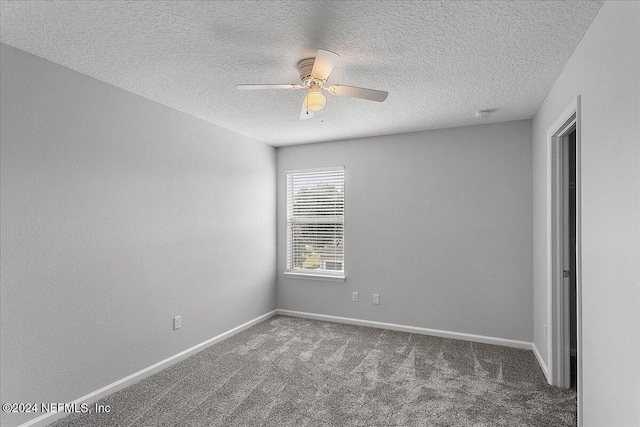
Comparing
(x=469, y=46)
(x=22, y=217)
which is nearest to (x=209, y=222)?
(x=22, y=217)

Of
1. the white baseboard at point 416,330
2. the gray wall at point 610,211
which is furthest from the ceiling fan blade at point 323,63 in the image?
the white baseboard at point 416,330

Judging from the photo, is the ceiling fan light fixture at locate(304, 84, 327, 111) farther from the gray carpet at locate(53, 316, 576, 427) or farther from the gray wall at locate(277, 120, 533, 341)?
the gray wall at locate(277, 120, 533, 341)

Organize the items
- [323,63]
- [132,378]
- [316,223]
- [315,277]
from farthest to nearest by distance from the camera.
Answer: [316,223] → [315,277] → [132,378] → [323,63]

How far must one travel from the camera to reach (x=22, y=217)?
7.33 ft

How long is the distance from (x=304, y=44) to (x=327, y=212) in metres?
2.89

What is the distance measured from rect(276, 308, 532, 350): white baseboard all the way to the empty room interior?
0.08 feet

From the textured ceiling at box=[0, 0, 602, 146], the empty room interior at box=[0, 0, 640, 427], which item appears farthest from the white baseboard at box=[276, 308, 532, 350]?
the textured ceiling at box=[0, 0, 602, 146]

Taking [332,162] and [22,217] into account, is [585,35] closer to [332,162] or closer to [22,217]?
→ [332,162]

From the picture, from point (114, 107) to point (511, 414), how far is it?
381 cm

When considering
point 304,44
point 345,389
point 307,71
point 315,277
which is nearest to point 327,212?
point 315,277

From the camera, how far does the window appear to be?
4.72m

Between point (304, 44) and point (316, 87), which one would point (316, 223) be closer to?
point (316, 87)

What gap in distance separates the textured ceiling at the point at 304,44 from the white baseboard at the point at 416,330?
246 centimetres

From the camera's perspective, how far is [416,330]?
419 centimetres
